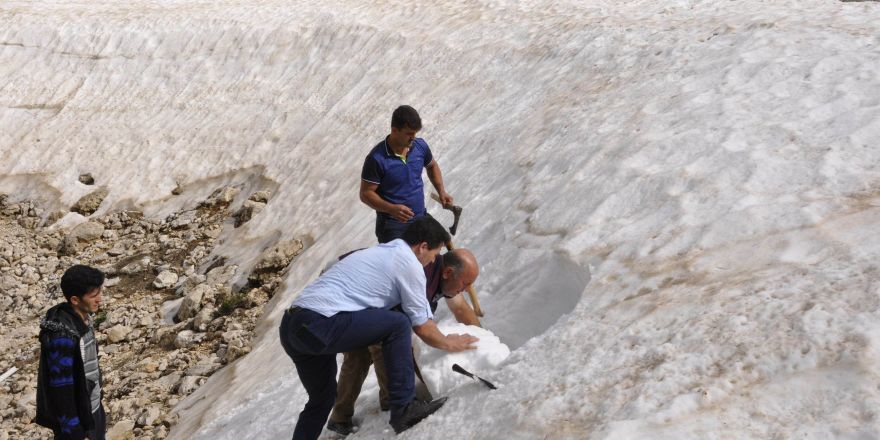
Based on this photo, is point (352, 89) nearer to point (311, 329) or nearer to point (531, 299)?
point (531, 299)

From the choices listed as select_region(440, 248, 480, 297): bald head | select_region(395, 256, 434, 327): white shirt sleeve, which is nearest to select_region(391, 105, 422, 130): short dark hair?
select_region(440, 248, 480, 297): bald head

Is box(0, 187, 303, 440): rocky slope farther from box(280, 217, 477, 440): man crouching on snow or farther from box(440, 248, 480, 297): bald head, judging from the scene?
box(440, 248, 480, 297): bald head

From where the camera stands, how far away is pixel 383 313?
532cm

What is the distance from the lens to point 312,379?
5.71 meters

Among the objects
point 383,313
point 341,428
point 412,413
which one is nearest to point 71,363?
point 341,428

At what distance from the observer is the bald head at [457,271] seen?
566 cm

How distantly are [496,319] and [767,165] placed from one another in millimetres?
2658

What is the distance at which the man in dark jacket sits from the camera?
590cm

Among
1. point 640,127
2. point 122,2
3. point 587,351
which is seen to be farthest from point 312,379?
point 122,2

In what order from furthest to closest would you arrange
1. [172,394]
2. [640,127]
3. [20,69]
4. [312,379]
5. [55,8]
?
[55,8] < [20,69] < [172,394] < [640,127] < [312,379]

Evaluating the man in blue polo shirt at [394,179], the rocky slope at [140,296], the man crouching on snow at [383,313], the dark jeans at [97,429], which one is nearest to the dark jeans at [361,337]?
the man crouching on snow at [383,313]

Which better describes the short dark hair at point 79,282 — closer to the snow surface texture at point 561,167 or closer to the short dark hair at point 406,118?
the snow surface texture at point 561,167

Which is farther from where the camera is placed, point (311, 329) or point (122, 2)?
point (122, 2)

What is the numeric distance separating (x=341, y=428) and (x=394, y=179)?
247 centimetres
